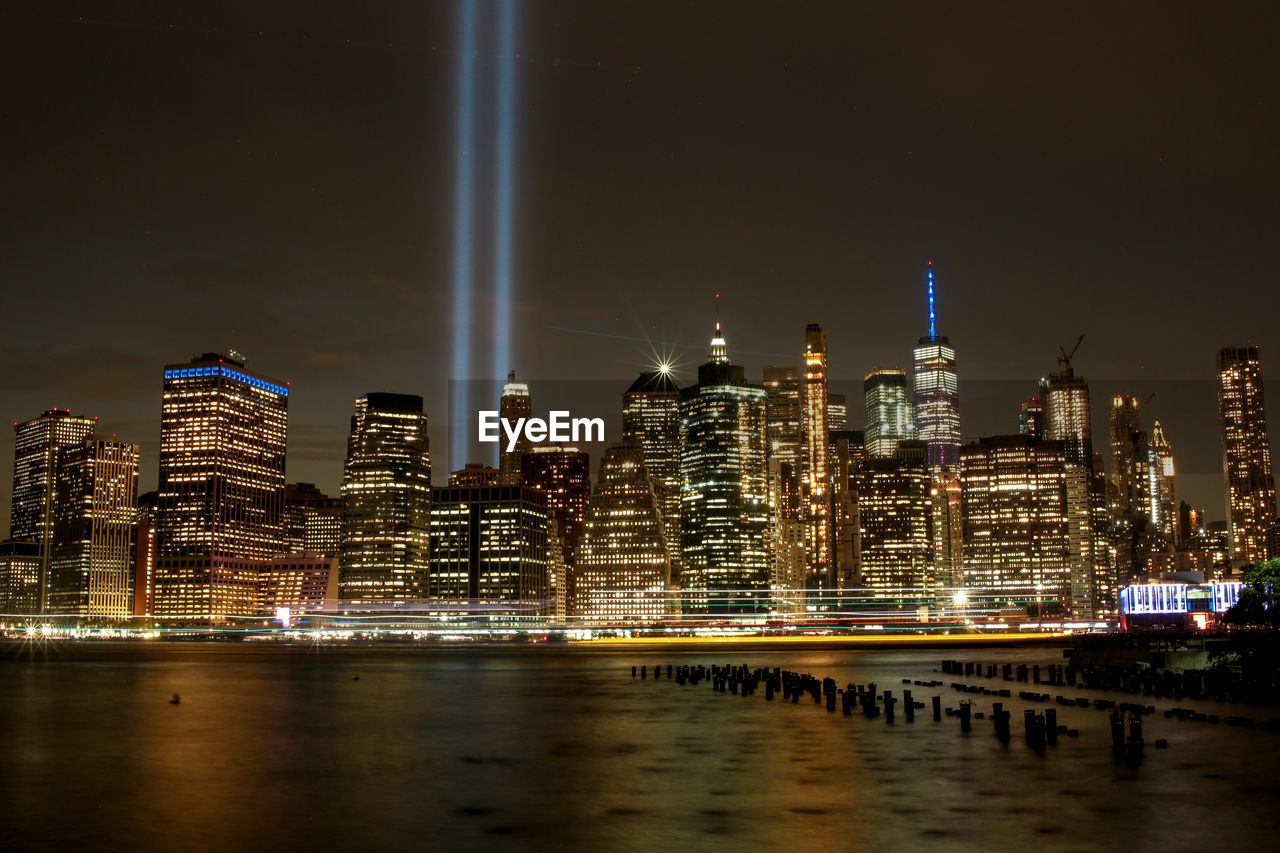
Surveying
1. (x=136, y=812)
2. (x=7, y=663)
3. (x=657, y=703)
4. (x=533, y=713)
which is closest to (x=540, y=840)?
(x=136, y=812)

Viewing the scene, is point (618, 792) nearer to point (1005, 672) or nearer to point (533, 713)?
point (533, 713)

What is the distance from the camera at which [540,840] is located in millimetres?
34531

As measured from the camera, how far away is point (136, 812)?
39.0m

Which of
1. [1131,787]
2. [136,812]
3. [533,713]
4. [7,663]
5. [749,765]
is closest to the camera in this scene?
[136,812]

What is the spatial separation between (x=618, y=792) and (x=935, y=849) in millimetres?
13085

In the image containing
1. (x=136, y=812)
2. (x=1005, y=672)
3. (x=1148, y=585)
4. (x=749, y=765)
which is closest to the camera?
(x=136, y=812)

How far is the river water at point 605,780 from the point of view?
3519 cm

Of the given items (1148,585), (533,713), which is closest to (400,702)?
(533,713)

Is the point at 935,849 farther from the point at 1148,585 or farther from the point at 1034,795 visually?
the point at 1148,585

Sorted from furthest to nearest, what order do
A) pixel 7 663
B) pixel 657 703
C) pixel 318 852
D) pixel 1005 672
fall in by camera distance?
1. pixel 7 663
2. pixel 1005 672
3. pixel 657 703
4. pixel 318 852

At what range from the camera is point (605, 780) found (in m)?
46.2

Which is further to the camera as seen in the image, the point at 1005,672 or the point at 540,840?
the point at 1005,672

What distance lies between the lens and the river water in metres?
35.2

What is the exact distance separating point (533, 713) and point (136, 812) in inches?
1477
